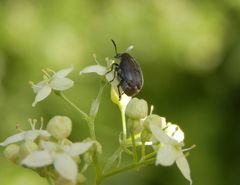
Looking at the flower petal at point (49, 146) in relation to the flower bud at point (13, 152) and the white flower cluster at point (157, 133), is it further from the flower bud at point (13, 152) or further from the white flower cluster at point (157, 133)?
the white flower cluster at point (157, 133)

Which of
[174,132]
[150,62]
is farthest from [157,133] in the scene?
[150,62]

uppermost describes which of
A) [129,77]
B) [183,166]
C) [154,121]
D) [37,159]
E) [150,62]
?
[150,62]

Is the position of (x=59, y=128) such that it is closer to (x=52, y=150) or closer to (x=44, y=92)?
(x=52, y=150)

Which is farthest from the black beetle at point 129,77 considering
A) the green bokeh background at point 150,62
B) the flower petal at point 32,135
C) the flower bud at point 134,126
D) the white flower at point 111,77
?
the green bokeh background at point 150,62

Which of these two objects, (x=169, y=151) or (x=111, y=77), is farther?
(x=111, y=77)

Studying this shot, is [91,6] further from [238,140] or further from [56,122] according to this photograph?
[56,122]

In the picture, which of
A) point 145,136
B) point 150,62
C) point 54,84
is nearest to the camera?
point 145,136

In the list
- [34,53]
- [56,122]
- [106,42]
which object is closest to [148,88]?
[106,42]
